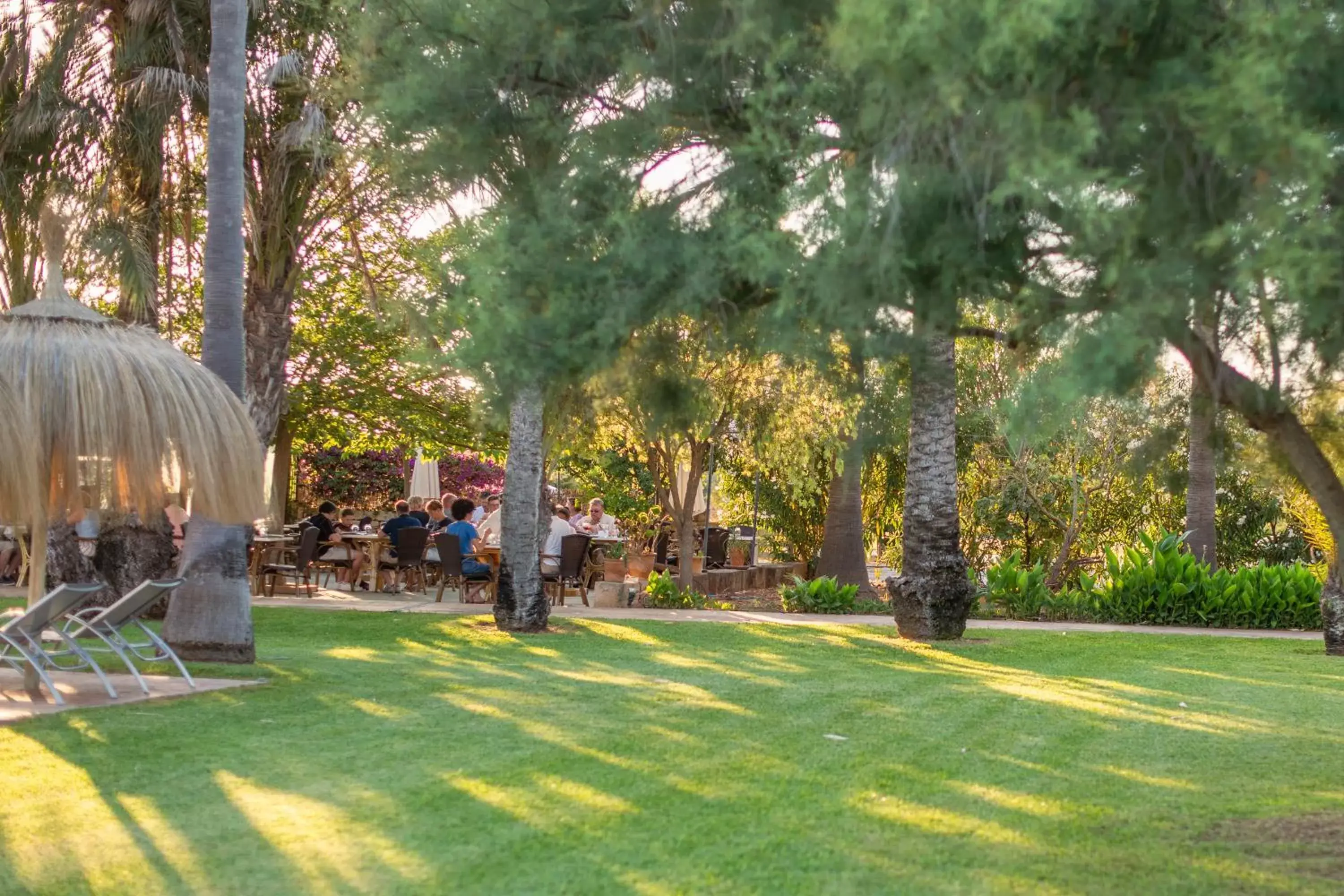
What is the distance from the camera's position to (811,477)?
2211cm

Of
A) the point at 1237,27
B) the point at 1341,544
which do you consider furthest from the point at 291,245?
the point at 1237,27

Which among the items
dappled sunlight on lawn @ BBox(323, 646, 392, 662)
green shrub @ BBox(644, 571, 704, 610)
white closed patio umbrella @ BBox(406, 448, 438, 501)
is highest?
white closed patio umbrella @ BBox(406, 448, 438, 501)

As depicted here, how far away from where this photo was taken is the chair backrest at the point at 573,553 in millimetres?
18734

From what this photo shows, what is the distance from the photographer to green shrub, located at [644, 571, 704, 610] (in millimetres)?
19734

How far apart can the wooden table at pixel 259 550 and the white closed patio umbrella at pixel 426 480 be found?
30.1 feet

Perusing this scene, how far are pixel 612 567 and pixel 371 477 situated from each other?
19518 millimetres

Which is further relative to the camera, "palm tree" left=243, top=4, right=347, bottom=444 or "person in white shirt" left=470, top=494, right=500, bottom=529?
"person in white shirt" left=470, top=494, right=500, bottom=529

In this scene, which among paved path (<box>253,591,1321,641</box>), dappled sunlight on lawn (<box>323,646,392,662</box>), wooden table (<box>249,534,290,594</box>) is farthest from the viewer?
wooden table (<box>249,534,290,594</box>)

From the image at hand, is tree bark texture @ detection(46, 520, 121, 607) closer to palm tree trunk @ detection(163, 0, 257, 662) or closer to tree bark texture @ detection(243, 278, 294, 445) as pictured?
tree bark texture @ detection(243, 278, 294, 445)

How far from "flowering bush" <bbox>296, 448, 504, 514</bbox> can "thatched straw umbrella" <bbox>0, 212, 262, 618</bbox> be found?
27.4 meters

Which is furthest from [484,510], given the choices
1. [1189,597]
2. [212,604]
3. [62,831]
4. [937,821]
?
[62,831]

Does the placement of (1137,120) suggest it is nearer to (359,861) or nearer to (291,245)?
(359,861)

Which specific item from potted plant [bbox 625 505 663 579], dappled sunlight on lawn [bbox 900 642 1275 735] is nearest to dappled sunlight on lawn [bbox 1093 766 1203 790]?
dappled sunlight on lawn [bbox 900 642 1275 735]

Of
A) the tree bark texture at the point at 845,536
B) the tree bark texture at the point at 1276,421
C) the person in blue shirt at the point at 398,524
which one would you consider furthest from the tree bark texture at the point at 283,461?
the tree bark texture at the point at 1276,421
